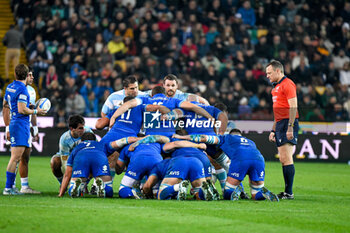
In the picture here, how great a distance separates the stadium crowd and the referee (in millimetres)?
9017

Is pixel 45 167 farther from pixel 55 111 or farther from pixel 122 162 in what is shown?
pixel 122 162

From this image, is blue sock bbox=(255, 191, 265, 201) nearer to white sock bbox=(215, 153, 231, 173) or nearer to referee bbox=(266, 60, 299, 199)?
referee bbox=(266, 60, 299, 199)

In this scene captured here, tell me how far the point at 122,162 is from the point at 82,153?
2.99 ft

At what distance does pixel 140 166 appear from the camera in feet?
31.4

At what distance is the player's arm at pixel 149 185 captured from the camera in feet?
31.3

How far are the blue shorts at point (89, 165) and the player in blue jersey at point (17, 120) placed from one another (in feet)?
3.25

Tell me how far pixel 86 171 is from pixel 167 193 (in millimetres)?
1345

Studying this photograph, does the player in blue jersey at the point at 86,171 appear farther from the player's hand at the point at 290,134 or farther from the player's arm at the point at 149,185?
the player's hand at the point at 290,134

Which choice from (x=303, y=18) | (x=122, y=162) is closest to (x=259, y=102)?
(x=303, y=18)

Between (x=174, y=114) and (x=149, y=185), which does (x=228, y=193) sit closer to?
(x=149, y=185)

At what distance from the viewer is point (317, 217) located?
7633 mm

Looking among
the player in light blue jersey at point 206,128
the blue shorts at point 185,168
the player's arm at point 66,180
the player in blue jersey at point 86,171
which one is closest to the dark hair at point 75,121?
the player in blue jersey at point 86,171

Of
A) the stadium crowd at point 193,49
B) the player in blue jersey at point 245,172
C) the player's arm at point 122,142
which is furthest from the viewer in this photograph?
the stadium crowd at point 193,49

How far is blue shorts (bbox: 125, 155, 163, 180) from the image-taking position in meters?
9.59
